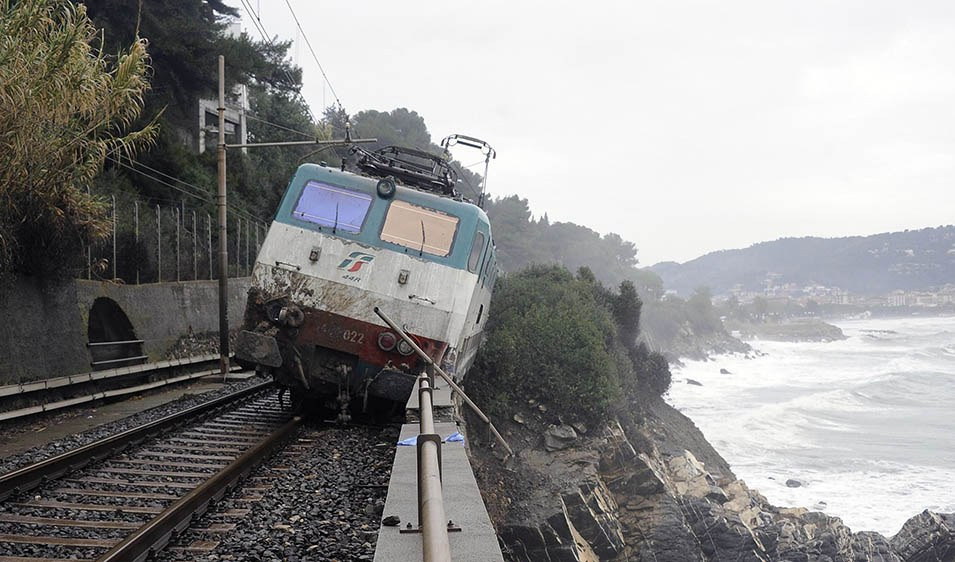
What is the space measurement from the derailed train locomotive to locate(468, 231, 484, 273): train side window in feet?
0.04

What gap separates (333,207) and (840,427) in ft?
133

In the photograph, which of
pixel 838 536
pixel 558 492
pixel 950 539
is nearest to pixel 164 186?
pixel 558 492

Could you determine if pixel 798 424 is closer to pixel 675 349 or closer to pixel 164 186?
pixel 164 186

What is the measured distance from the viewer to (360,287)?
952cm

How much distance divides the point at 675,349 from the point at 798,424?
44.9 meters

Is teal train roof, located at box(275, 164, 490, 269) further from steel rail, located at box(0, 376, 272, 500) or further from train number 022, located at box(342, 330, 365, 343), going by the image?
steel rail, located at box(0, 376, 272, 500)

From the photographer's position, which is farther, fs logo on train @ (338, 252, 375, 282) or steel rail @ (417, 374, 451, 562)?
fs logo on train @ (338, 252, 375, 282)

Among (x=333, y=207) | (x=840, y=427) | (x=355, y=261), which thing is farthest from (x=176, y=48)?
(x=840, y=427)

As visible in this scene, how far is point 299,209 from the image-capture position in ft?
33.0

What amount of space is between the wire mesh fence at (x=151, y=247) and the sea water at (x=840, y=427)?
21959 mm

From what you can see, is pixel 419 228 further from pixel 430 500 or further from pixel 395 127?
pixel 395 127

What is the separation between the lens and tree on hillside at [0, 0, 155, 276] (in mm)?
10234

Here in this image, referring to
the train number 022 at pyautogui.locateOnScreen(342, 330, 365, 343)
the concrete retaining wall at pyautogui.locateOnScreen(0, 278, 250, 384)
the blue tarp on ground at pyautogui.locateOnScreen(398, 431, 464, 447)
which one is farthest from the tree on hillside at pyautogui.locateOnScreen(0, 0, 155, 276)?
the blue tarp on ground at pyautogui.locateOnScreen(398, 431, 464, 447)

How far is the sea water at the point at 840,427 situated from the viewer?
30.0 metres
